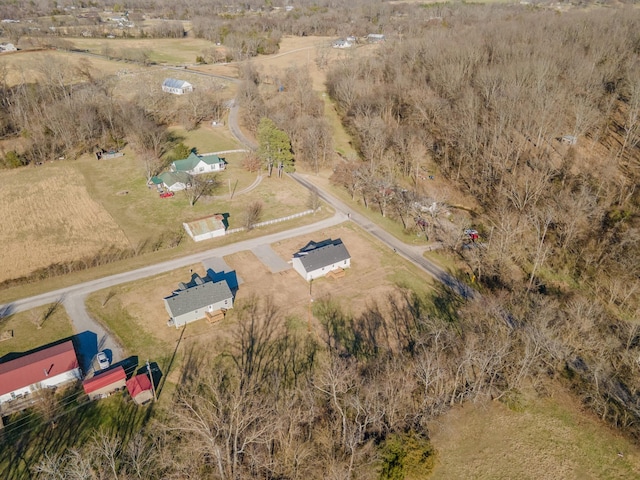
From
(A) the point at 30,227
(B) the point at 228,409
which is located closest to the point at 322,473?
(B) the point at 228,409

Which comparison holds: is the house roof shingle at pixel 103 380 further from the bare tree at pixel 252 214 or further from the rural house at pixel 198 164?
the rural house at pixel 198 164

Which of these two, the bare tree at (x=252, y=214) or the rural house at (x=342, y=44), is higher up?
the rural house at (x=342, y=44)

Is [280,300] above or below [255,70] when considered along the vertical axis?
below

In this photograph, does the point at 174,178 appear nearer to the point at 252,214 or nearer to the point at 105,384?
the point at 252,214

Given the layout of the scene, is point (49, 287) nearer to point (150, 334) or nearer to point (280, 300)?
point (150, 334)

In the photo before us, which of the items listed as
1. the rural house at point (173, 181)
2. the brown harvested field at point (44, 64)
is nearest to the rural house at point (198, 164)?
the rural house at point (173, 181)

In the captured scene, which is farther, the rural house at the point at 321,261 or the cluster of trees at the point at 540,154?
the rural house at the point at 321,261

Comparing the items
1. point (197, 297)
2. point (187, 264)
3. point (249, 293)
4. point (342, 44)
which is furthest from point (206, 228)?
point (342, 44)
